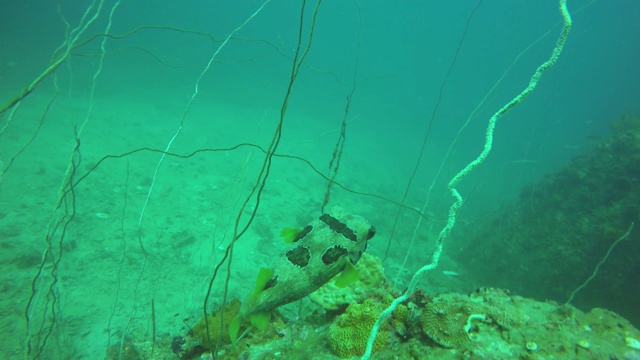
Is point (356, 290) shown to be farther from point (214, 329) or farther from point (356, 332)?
point (214, 329)

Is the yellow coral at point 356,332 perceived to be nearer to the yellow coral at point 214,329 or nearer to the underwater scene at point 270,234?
the underwater scene at point 270,234

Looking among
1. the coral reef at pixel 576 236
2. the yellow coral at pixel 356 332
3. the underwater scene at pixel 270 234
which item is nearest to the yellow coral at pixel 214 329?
the underwater scene at pixel 270 234

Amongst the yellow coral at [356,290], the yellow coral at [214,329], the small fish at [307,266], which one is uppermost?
the small fish at [307,266]

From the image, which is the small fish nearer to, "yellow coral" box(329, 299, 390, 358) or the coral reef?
"yellow coral" box(329, 299, 390, 358)

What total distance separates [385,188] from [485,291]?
14.8 m

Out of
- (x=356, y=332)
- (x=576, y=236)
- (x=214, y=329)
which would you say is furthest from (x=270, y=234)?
(x=576, y=236)

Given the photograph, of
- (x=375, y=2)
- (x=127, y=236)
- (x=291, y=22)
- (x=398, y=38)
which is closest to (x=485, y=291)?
(x=127, y=236)

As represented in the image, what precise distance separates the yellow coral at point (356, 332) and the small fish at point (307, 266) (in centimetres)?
Answer: 55

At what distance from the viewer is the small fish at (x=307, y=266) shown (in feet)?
7.64

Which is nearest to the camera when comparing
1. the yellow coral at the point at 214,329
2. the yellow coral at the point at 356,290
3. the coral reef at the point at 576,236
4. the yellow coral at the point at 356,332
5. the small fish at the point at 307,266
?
the small fish at the point at 307,266

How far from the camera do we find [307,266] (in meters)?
2.40

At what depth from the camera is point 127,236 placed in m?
7.69

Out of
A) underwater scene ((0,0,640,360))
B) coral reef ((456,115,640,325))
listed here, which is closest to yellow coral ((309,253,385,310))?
underwater scene ((0,0,640,360))

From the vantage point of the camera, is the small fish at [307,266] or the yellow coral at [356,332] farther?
the yellow coral at [356,332]
